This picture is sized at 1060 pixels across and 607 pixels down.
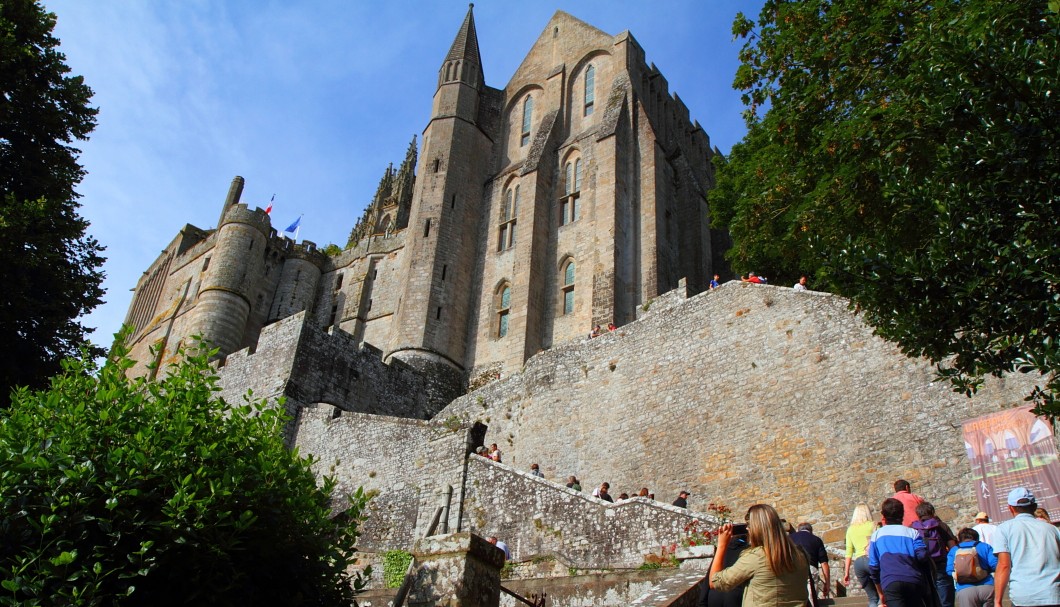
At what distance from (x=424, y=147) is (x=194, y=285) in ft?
47.5

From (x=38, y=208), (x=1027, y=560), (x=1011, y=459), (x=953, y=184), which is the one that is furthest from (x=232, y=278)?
(x=1027, y=560)

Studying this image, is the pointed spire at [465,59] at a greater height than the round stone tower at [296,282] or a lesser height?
greater

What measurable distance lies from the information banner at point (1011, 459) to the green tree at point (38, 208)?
14.4 metres

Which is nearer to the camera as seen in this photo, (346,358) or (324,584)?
(324,584)

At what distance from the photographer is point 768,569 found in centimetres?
485

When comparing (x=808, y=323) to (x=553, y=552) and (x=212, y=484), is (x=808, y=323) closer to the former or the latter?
(x=553, y=552)

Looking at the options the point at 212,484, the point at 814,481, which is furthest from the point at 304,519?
the point at 814,481

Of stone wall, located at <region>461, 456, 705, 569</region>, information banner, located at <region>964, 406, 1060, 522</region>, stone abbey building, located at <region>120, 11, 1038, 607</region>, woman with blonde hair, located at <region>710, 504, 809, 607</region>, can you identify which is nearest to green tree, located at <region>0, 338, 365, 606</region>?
stone abbey building, located at <region>120, 11, 1038, 607</region>

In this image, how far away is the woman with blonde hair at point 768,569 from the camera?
482cm

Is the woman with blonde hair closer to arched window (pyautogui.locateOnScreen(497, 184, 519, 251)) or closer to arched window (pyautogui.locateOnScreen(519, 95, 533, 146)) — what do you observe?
arched window (pyautogui.locateOnScreen(497, 184, 519, 251))

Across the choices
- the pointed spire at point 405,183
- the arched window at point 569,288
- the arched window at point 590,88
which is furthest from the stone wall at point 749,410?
the pointed spire at point 405,183

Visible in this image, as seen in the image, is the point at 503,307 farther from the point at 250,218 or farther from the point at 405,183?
the point at 405,183

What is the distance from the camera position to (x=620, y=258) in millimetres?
28156

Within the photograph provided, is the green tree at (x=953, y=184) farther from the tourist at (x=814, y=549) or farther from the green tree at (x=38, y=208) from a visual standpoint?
the green tree at (x=38, y=208)
